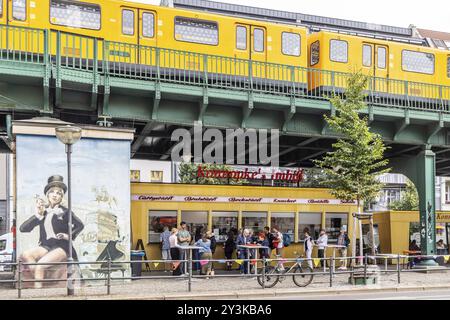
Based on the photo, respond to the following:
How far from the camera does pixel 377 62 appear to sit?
2644cm

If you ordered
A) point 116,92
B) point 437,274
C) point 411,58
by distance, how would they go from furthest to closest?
point 411,58, point 437,274, point 116,92

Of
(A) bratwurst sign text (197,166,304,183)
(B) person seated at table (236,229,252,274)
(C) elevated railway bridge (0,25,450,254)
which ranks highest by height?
(C) elevated railway bridge (0,25,450,254)

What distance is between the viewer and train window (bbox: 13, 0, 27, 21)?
19548 mm

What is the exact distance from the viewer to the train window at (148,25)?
21.6 meters

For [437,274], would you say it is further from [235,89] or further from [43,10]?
[43,10]

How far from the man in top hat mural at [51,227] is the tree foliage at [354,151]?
888cm

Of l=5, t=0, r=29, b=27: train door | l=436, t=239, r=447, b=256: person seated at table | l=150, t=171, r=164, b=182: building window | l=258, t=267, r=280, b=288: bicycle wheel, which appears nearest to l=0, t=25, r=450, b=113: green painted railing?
l=5, t=0, r=29, b=27: train door

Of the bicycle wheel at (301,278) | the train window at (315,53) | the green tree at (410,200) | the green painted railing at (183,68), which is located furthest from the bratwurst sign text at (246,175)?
the green tree at (410,200)

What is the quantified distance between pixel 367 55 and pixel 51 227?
1584 centimetres

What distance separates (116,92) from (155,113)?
148cm

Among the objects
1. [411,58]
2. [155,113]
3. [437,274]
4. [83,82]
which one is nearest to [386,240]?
[437,274]

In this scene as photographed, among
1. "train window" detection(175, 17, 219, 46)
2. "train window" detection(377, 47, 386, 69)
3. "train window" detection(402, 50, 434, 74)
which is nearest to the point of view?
"train window" detection(175, 17, 219, 46)

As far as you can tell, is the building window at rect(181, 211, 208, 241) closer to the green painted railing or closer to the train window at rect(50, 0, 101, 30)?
the green painted railing

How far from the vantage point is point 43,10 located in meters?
20.0
